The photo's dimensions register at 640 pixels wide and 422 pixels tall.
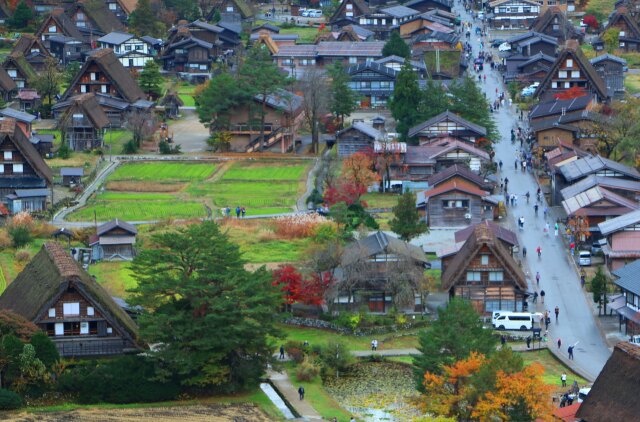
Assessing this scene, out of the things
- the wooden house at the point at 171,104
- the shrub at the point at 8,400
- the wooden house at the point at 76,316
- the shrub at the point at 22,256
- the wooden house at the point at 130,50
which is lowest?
the shrub at the point at 8,400

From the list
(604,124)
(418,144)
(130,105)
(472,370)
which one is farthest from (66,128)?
(472,370)

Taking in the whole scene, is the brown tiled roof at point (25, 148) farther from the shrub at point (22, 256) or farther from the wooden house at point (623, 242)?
the wooden house at point (623, 242)

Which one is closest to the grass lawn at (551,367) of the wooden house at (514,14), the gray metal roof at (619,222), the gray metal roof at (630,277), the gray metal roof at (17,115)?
the gray metal roof at (630,277)

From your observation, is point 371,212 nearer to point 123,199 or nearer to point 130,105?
point 123,199

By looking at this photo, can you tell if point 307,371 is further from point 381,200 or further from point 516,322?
point 381,200

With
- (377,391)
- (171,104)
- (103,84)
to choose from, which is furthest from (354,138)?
(377,391)

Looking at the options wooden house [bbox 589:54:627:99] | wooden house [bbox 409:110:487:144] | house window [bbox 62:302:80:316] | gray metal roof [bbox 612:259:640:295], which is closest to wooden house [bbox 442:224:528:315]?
gray metal roof [bbox 612:259:640:295]

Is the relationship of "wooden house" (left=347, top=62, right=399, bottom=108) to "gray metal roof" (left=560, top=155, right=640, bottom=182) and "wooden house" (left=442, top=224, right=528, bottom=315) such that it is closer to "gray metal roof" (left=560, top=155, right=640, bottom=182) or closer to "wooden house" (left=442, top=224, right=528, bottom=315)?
"gray metal roof" (left=560, top=155, right=640, bottom=182)
